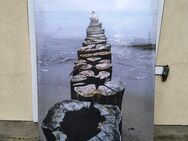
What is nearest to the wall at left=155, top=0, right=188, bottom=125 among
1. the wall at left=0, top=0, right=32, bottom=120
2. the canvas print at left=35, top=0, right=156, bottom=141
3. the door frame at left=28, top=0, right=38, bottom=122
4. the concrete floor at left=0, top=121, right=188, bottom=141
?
the concrete floor at left=0, top=121, right=188, bottom=141

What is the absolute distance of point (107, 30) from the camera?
4.09 m

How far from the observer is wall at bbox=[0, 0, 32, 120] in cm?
426

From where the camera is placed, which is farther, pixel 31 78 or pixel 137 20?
pixel 31 78

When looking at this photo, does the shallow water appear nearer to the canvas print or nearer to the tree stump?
the canvas print

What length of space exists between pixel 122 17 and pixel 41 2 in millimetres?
922

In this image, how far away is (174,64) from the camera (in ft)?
14.2

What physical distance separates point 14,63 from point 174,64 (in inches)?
75.7

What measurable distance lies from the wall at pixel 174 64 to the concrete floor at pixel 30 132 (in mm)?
91

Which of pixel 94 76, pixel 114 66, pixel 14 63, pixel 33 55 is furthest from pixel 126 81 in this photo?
pixel 14 63

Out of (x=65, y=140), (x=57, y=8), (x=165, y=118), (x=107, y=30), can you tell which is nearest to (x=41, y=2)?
(x=57, y=8)

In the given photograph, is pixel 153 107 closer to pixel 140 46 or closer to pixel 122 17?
pixel 140 46

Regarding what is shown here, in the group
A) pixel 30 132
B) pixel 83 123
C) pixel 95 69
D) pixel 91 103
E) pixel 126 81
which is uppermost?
pixel 95 69

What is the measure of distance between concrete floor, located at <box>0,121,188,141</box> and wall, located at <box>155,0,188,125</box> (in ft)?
0.30

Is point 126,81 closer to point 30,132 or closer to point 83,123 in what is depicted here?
point 83,123
